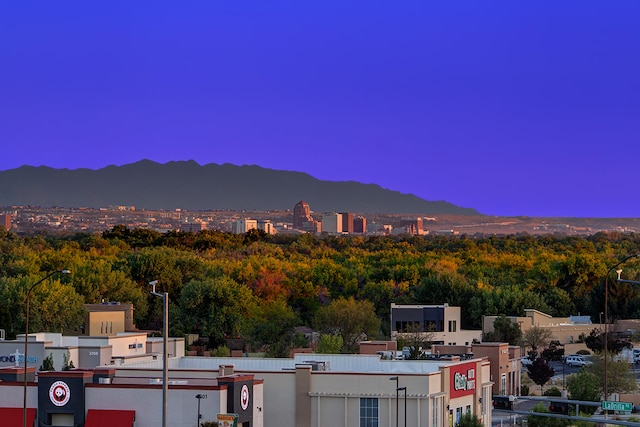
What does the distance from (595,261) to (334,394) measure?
101m

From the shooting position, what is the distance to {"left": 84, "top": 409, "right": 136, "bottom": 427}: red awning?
54.9 metres

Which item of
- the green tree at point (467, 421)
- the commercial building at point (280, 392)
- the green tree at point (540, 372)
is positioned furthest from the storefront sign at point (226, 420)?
the green tree at point (540, 372)

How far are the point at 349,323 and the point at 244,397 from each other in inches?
2347

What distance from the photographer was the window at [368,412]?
60875 mm

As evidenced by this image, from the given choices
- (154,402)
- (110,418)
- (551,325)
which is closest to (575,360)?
(551,325)

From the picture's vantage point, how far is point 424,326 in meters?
120

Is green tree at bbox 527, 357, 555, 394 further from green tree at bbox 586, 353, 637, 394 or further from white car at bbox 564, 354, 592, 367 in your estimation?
white car at bbox 564, 354, 592, 367

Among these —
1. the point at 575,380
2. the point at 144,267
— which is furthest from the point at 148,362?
the point at 144,267

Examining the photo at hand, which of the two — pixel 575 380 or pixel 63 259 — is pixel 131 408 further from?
pixel 63 259

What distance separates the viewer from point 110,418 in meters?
55.0

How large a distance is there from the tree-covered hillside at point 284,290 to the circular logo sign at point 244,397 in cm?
4759

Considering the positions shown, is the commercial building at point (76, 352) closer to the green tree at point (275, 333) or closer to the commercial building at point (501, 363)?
the green tree at point (275, 333)

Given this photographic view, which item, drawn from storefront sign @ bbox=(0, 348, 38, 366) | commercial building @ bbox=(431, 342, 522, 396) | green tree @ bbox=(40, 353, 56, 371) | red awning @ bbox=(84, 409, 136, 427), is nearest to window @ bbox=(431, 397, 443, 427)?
red awning @ bbox=(84, 409, 136, 427)

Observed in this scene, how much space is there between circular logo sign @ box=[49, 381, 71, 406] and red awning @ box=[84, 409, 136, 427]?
1.20 metres
